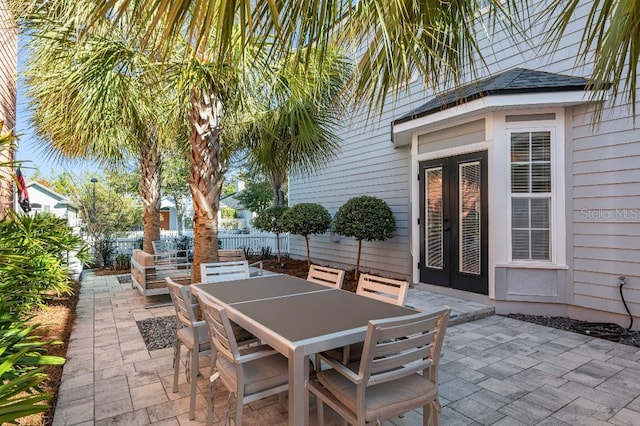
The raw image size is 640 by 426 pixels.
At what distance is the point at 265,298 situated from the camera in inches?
121

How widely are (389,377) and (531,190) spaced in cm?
448

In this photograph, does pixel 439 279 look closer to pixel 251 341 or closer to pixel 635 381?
pixel 635 381

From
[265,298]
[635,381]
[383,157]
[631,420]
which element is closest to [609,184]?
[635,381]

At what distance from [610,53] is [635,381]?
2903mm

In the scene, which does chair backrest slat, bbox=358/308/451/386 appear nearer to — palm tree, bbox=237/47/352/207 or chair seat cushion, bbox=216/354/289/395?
chair seat cushion, bbox=216/354/289/395

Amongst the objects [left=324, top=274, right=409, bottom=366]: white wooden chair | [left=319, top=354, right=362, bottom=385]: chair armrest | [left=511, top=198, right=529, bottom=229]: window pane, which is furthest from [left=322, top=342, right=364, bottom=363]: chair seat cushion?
[left=511, top=198, right=529, bottom=229]: window pane

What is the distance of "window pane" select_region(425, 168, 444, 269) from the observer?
6.30m

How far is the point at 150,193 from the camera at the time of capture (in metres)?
9.02

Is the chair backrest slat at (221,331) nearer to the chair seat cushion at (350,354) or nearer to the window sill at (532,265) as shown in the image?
the chair seat cushion at (350,354)

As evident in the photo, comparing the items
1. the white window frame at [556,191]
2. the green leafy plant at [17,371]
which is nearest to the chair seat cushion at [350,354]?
the green leafy plant at [17,371]

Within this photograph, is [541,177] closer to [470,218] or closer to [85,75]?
[470,218]

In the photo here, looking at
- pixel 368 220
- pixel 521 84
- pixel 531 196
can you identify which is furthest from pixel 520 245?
pixel 368 220

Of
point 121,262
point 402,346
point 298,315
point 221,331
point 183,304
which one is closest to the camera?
point 402,346

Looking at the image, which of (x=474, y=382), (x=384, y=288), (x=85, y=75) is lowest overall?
(x=474, y=382)
